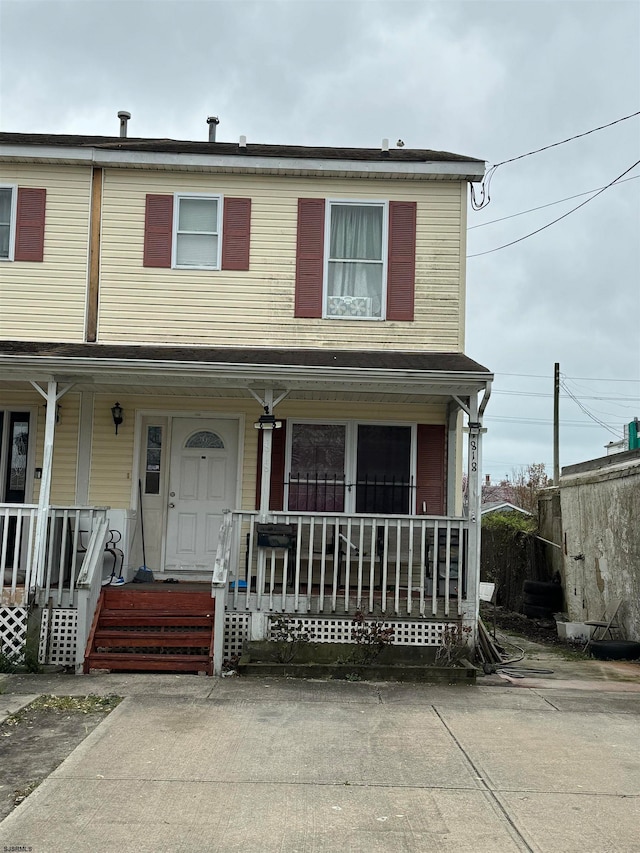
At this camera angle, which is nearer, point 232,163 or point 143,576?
point 143,576

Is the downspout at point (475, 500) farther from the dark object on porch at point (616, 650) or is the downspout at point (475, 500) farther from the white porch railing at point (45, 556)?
the white porch railing at point (45, 556)

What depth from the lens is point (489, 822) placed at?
4660 mm

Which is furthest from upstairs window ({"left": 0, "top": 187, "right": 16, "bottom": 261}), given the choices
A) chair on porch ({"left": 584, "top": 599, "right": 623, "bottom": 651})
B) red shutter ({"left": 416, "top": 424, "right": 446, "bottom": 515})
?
chair on porch ({"left": 584, "top": 599, "right": 623, "bottom": 651})

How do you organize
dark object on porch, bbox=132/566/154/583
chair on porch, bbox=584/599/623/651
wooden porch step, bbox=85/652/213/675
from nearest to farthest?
wooden porch step, bbox=85/652/213/675 < dark object on porch, bbox=132/566/154/583 < chair on porch, bbox=584/599/623/651

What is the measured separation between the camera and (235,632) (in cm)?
904

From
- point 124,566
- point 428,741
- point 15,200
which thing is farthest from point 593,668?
point 15,200

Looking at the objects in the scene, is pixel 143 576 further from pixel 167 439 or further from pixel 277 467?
pixel 277 467

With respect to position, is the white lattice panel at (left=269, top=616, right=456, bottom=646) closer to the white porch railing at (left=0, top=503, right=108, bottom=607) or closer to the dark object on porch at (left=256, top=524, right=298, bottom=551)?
the dark object on porch at (left=256, top=524, right=298, bottom=551)

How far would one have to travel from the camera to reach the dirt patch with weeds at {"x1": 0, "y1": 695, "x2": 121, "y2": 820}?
5.18 metres

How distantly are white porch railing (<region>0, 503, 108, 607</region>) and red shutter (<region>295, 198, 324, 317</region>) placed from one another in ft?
12.7

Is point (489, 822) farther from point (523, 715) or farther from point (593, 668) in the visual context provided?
point (593, 668)

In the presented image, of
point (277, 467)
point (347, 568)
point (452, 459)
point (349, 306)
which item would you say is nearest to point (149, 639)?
point (347, 568)

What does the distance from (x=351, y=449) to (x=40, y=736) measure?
229 inches

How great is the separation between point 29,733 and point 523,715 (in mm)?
4245
